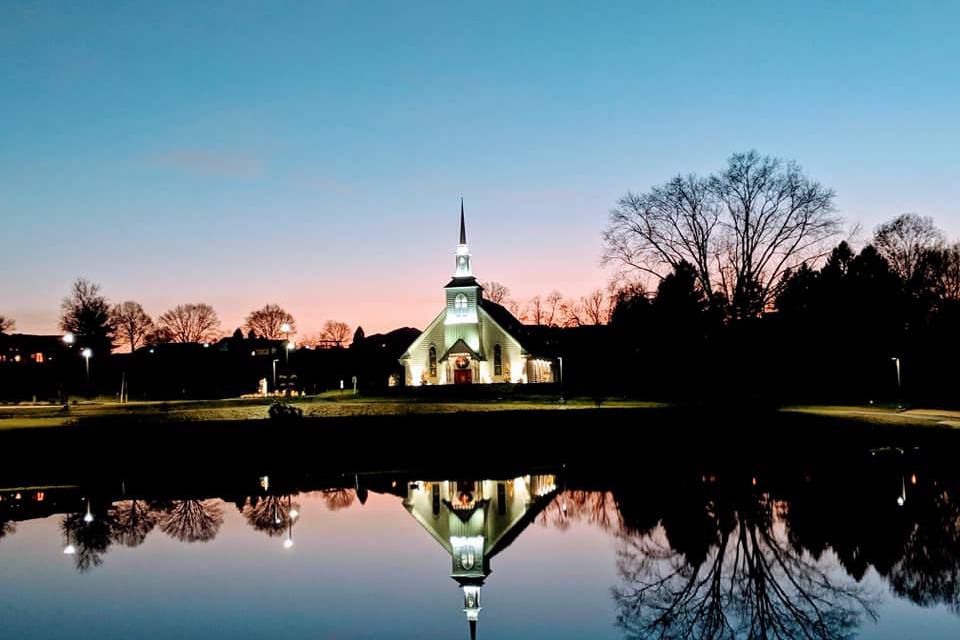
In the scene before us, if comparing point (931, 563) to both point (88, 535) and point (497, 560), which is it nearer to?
point (497, 560)

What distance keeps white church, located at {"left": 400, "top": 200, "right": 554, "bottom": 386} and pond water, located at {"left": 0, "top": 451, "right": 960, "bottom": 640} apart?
39294 millimetres

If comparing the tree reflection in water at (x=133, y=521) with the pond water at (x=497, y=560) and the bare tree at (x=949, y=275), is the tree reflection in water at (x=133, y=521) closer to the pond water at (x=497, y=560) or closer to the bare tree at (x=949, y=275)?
the pond water at (x=497, y=560)

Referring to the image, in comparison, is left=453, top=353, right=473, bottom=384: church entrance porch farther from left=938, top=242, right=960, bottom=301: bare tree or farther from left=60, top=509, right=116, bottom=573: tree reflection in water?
left=60, top=509, right=116, bottom=573: tree reflection in water

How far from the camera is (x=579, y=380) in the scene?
70.2 m

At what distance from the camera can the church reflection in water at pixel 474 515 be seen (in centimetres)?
1391

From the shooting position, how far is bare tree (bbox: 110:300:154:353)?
112500 mm

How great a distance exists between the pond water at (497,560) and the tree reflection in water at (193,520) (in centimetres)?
7

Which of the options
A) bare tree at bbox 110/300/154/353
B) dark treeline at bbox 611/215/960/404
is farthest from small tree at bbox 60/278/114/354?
dark treeline at bbox 611/215/960/404

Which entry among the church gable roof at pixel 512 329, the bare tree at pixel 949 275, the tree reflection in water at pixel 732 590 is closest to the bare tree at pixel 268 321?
the church gable roof at pixel 512 329

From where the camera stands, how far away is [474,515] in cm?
1912

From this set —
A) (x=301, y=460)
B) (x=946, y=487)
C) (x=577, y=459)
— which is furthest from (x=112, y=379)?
(x=946, y=487)

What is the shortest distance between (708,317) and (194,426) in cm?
3462

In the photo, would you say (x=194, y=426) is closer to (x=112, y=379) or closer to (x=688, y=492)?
(x=688, y=492)

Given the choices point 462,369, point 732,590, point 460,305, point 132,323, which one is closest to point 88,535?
point 732,590
